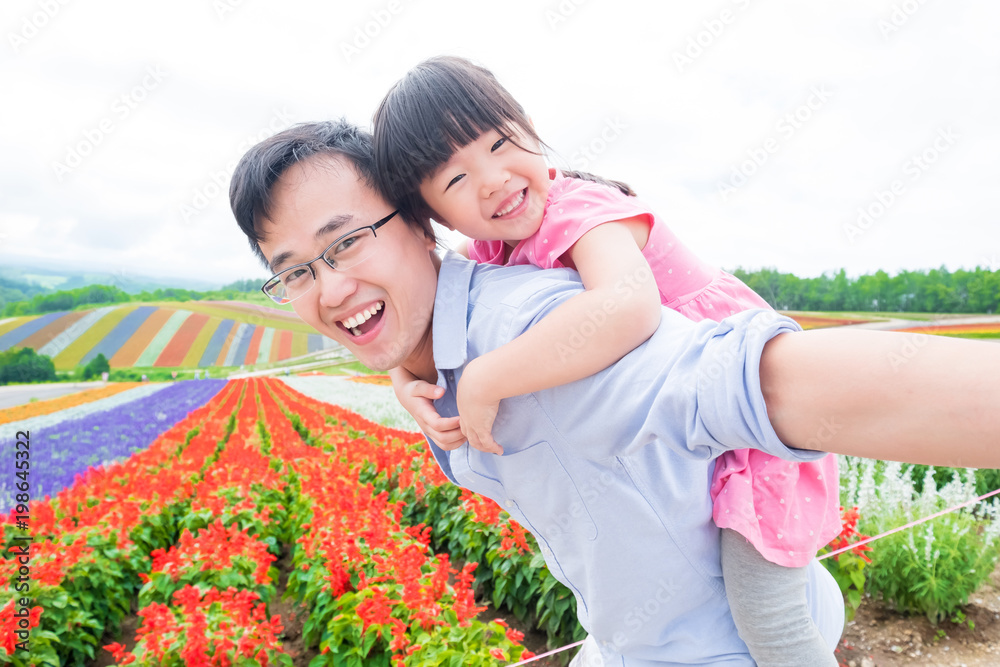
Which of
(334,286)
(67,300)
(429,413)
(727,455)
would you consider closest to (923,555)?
(727,455)

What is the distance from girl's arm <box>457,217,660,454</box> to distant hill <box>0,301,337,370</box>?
6.48 m

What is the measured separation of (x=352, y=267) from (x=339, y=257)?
0.13ft

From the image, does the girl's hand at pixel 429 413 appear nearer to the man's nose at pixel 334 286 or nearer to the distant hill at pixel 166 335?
the man's nose at pixel 334 286

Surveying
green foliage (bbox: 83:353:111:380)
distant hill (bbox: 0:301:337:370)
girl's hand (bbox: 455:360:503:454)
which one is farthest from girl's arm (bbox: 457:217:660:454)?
green foliage (bbox: 83:353:111:380)

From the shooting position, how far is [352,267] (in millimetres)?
1094

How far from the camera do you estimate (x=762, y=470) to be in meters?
0.96

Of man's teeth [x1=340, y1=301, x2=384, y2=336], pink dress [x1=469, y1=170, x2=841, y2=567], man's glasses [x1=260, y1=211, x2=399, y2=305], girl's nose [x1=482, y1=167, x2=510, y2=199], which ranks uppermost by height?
girl's nose [x1=482, y1=167, x2=510, y2=199]

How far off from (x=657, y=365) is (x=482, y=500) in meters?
3.03

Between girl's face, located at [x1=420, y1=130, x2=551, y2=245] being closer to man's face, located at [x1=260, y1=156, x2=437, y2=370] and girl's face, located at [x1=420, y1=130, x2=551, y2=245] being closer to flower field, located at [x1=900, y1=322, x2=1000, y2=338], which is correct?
man's face, located at [x1=260, y1=156, x2=437, y2=370]

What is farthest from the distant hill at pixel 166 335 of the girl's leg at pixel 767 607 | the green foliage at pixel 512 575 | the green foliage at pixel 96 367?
the girl's leg at pixel 767 607

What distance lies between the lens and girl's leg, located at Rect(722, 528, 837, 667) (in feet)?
3.10

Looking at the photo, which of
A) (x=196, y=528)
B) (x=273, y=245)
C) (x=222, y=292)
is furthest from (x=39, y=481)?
(x=273, y=245)

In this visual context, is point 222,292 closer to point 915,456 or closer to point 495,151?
point 495,151

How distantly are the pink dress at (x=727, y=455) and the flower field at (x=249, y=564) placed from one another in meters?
1.44
